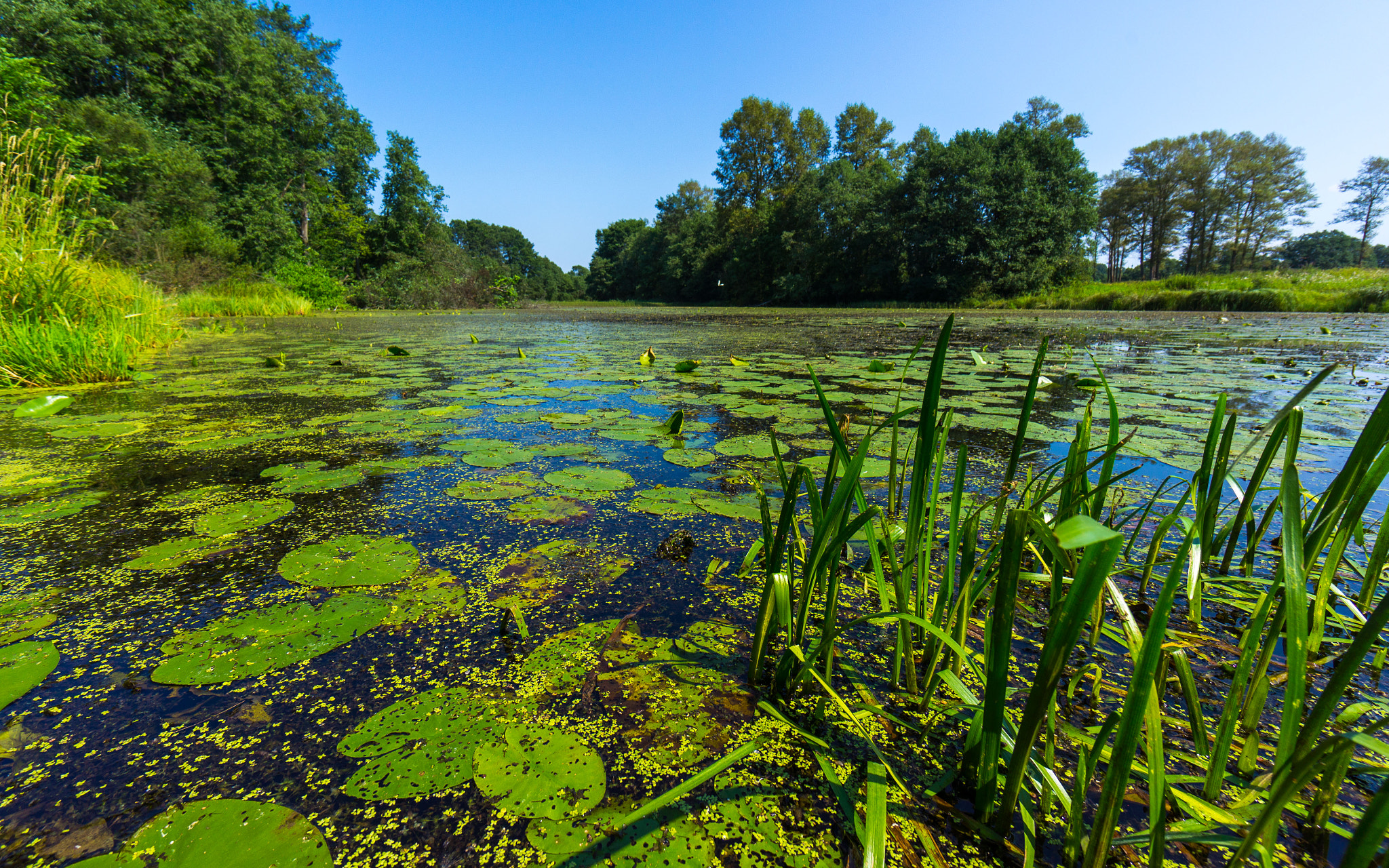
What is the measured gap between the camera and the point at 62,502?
133cm

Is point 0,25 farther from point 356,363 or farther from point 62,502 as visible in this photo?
point 62,502

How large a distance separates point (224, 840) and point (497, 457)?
1296mm

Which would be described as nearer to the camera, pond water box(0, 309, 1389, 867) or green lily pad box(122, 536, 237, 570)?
pond water box(0, 309, 1389, 867)

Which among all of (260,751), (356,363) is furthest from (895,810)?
(356,363)

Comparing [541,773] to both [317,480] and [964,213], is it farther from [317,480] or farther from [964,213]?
[964,213]

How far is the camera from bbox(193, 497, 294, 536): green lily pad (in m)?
1.21

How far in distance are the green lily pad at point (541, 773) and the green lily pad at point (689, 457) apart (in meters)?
1.14

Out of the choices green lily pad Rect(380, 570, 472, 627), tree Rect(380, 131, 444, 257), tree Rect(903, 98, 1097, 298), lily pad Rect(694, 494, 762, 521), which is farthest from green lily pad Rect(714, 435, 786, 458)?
tree Rect(380, 131, 444, 257)

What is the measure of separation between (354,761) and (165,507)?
1.18m

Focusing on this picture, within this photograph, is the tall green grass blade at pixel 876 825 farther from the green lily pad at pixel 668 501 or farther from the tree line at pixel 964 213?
the tree line at pixel 964 213

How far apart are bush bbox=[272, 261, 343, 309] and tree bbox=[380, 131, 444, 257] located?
4.80 metres

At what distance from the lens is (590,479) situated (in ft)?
5.16

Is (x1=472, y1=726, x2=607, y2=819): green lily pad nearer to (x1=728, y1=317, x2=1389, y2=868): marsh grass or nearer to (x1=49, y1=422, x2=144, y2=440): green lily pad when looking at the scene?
(x1=728, y1=317, x2=1389, y2=868): marsh grass

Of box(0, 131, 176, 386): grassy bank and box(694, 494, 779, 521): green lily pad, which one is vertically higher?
box(0, 131, 176, 386): grassy bank
